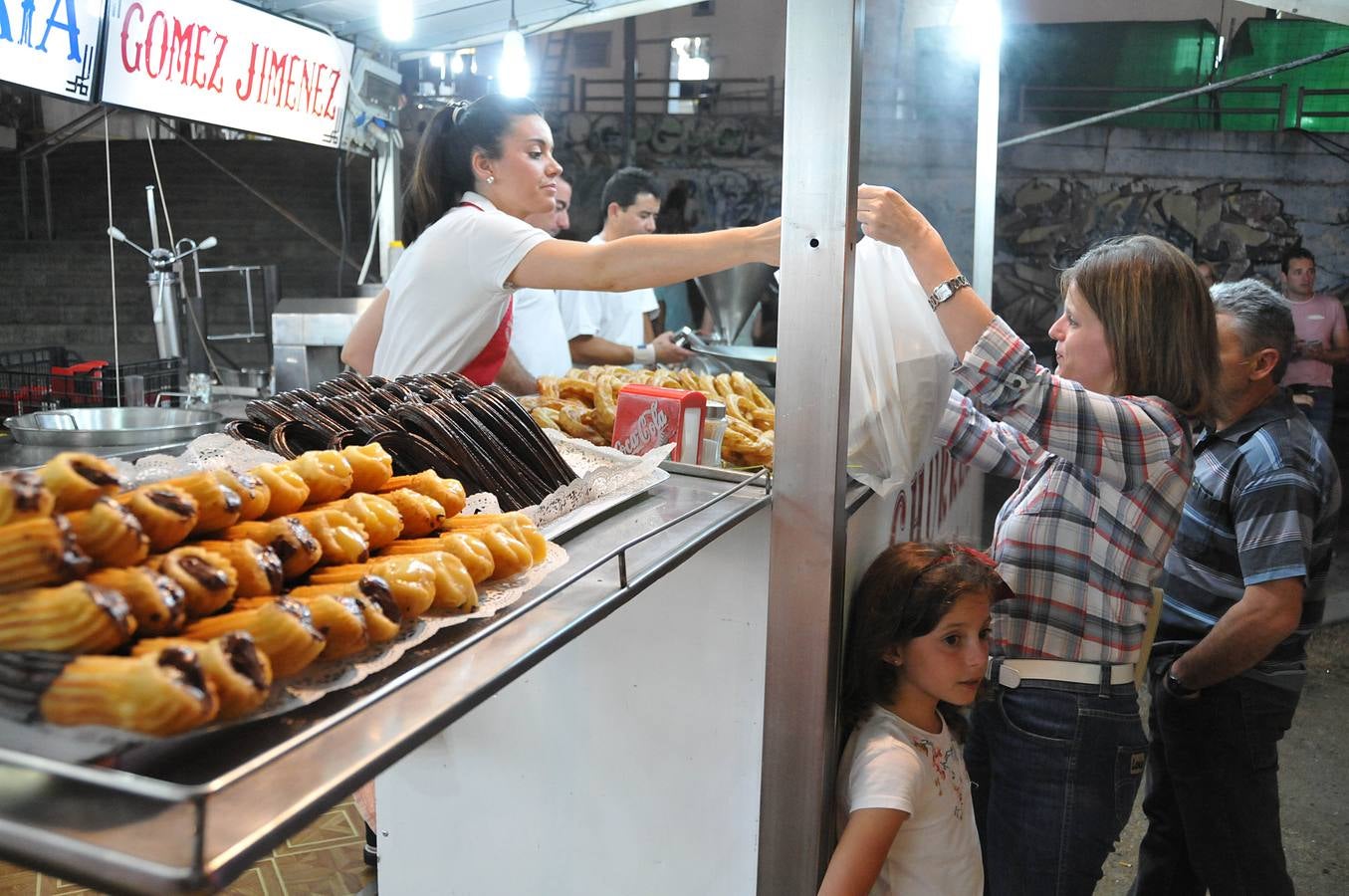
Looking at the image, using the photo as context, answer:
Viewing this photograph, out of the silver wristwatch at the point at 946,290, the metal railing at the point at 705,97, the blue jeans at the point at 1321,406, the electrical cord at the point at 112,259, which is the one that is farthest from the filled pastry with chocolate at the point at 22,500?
the metal railing at the point at 705,97

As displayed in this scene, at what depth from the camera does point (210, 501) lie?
888 mm

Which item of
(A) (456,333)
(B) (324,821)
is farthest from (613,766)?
(B) (324,821)

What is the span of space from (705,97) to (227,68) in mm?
11370

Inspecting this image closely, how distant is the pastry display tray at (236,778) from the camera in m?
0.57

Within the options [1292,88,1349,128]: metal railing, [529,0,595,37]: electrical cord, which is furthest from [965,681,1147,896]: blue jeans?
[1292,88,1349,128]: metal railing

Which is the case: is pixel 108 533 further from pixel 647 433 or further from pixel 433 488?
pixel 647 433

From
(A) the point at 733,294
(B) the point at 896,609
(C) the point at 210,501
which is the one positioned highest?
(A) the point at 733,294

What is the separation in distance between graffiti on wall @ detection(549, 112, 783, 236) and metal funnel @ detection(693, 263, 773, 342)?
31.8 ft

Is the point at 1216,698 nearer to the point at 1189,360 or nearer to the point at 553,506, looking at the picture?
the point at 1189,360

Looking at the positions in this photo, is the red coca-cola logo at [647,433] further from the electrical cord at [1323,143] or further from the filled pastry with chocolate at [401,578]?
the electrical cord at [1323,143]

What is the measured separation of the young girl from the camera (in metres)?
1.73

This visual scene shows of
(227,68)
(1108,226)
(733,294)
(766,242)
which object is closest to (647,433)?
(766,242)

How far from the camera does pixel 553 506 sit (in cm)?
142

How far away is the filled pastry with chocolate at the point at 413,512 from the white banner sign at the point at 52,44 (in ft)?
10.7
